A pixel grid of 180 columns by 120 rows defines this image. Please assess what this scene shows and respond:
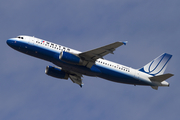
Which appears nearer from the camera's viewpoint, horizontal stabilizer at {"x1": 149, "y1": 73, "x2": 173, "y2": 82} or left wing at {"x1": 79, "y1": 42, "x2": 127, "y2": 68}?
left wing at {"x1": 79, "y1": 42, "x2": 127, "y2": 68}

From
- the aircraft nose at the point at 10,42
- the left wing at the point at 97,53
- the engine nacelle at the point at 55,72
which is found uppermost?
the aircraft nose at the point at 10,42

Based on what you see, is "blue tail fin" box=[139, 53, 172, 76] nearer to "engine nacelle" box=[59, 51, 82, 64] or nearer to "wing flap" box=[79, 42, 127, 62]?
"wing flap" box=[79, 42, 127, 62]

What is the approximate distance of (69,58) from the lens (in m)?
43.1

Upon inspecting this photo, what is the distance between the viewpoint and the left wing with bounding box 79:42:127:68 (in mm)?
40894

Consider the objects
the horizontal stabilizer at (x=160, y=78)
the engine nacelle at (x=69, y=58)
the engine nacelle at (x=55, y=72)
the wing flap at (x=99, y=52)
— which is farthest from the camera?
the engine nacelle at (x=55, y=72)

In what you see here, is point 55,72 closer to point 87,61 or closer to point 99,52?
point 87,61

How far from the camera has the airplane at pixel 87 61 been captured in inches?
1709

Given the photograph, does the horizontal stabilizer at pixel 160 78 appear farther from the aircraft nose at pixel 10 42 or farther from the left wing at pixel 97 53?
the aircraft nose at pixel 10 42

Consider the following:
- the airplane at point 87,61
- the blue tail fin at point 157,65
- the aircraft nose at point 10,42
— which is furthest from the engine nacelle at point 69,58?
the blue tail fin at point 157,65

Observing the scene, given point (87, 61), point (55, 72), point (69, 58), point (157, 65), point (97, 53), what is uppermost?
point (157, 65)

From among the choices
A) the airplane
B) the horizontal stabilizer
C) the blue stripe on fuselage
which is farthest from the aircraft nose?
the horizontal stabilizer

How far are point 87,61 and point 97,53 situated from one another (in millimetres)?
2325

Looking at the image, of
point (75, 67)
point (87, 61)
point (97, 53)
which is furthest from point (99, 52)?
point (75, 67)

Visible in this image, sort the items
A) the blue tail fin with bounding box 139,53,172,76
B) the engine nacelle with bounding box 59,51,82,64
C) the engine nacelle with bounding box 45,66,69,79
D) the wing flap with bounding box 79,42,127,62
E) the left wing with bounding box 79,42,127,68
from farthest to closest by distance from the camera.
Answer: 1. the blue tail fin with bounding box 139,53,172,76
2. the engine nacelle with bounding box 45,66,69,79
3. the engine nacelle with bounding box 59,51,82,64
4. the left wing with bounding box 79,42,127,68
5. the wing flap with bounding box 79,42,127,62
